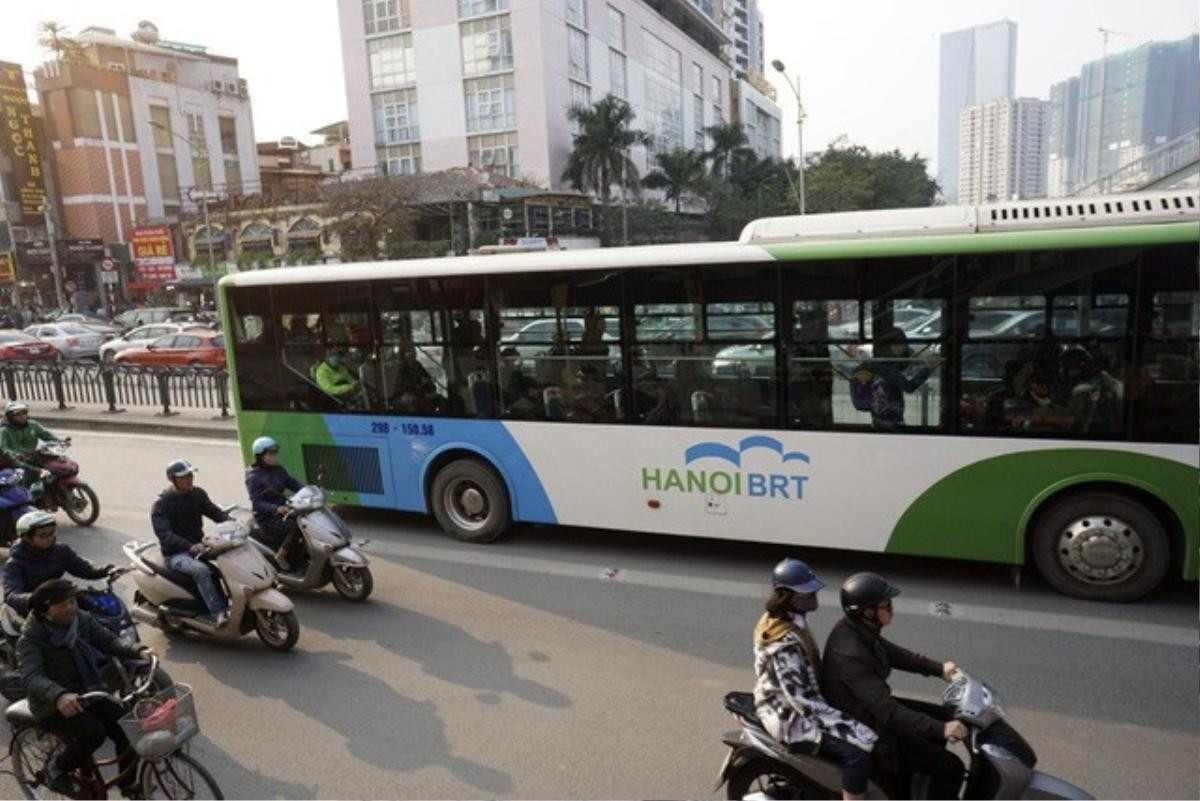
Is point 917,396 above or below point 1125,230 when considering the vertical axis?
below

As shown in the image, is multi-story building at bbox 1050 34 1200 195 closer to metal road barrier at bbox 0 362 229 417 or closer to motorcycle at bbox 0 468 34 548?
metal road barrier at bbox 0 362 229 417

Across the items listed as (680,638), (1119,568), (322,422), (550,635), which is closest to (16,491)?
(322,422)

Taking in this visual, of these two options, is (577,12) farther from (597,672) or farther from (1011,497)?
(597,672)

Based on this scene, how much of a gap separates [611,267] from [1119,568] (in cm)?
459

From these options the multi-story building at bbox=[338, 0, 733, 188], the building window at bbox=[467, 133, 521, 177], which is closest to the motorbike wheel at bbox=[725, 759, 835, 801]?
the multi-story building at bbox=[338, 0, 733, 188]

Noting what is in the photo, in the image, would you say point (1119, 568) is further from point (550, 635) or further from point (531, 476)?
point (531, 476)

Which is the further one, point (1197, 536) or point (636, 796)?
point (1197, 536)

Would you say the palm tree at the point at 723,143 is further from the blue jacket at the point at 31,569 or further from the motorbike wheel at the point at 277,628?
the blue jacket at the point at 31,569

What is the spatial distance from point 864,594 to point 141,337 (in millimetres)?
30254

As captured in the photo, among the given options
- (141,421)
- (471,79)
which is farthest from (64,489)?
(471,79)

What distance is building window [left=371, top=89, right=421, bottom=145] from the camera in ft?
212

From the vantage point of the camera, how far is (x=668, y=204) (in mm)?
72312

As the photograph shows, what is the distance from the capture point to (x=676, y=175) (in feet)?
208

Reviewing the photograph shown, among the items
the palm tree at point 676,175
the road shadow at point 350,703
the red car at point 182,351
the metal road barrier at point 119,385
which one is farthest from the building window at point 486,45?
the road shadow at point 350,703
